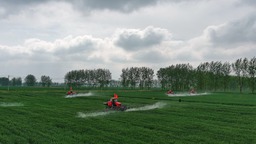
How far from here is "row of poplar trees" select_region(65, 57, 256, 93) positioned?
9756 cm

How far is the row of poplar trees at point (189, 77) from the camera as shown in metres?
97.6

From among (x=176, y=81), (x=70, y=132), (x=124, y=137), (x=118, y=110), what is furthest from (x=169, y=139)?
(x=176, y=81)

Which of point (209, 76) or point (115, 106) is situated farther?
point (209, 76)

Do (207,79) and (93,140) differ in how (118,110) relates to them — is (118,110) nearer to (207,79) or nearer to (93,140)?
(93,140)

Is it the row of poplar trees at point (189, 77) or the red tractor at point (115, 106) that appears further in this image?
the row of poplar trees at point (189, 77)

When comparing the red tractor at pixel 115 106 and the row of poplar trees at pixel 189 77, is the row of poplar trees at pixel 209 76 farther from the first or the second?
the red tractor at pixel 115 106

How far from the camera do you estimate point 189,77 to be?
115 m

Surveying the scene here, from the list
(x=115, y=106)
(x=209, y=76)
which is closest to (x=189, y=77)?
(x=209, y=76)

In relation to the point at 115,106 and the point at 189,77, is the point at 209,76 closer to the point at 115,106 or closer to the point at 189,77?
the point at 189,77

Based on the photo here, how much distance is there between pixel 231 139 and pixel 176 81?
10721 cm

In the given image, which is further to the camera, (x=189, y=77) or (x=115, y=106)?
(x=189, y=77)

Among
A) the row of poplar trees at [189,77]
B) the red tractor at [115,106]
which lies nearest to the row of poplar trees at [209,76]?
the row of poplar trees at [189,77]

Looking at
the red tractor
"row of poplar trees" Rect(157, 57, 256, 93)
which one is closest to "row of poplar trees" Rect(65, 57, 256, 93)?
"row of poplar trees" Rect(157, 57, 256, 93)

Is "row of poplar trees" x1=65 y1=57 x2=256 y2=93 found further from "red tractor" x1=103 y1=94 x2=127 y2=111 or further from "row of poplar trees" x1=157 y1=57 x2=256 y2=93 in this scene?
"red tractor" x1=103 y1=94 x2=127 y2=111
